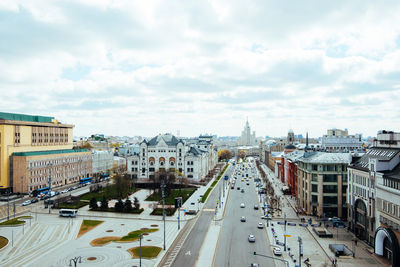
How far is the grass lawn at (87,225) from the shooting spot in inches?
2436

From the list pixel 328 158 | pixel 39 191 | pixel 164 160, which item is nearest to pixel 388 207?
pixel 328 158

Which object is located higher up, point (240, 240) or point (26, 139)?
point (26, 139)

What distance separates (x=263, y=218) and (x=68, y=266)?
1768 inches

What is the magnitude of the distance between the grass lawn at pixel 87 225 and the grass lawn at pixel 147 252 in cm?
1494

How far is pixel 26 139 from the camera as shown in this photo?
111812 millimetres

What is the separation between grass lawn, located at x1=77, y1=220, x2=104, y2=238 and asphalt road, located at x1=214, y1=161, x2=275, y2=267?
2723cm

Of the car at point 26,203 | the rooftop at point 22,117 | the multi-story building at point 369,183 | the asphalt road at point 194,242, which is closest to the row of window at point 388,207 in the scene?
the multi-story building at point 369,183

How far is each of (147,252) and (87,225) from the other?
22502 millimetres

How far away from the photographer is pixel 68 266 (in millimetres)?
44656

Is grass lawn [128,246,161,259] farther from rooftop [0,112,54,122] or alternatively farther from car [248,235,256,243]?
rooftop [0,112,54,122]

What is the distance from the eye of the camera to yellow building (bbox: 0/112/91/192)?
3959 inches

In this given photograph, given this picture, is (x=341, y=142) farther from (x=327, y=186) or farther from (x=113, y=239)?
(x=113, y=239)

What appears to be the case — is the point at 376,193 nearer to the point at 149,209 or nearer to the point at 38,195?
the point at 149,209

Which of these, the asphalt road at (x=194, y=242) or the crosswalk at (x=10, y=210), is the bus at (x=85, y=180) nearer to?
the crosswalk at (x=10, y=210)
